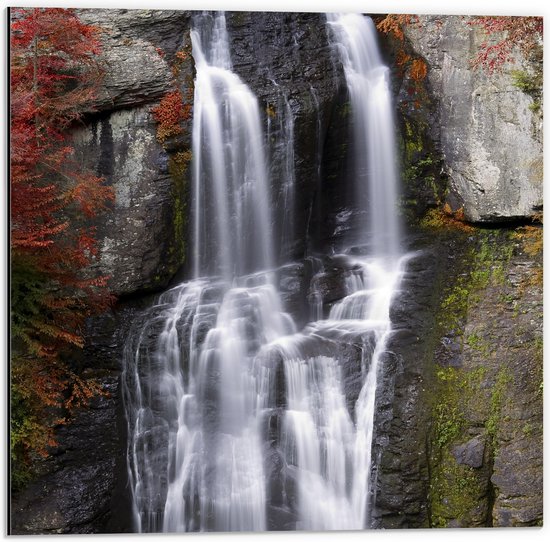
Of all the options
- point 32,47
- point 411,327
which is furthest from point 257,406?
point 32,47

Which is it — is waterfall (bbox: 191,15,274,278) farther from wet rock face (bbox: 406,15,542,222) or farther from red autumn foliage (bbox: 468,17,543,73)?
red autumn foliage (bbox: 468,17,543,73)

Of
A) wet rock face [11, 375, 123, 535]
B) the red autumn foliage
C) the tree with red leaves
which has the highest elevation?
the red autumn foliage

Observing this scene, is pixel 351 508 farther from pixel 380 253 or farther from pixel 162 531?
pixel 380 253

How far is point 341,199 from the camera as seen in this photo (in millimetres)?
6012

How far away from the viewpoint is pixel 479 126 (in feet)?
19.0

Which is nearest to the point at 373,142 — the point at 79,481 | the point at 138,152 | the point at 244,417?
the point at 138,152

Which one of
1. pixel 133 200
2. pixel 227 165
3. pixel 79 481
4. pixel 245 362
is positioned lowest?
pixel 79 481

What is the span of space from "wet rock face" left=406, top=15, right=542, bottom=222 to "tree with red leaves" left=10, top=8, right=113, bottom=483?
2.75m

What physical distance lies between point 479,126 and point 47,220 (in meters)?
3.56

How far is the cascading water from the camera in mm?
5168

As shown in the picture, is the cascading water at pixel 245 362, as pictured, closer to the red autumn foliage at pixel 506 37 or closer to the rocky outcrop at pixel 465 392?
the rocky outcrop at pixel 465 392

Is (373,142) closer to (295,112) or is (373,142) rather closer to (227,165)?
(295,112)

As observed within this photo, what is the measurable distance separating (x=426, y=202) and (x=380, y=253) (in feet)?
2.06

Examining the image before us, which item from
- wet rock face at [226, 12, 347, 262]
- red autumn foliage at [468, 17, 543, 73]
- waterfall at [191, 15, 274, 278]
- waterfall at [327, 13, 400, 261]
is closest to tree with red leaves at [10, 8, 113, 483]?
waterfall at [191, 15, 274, 278]
